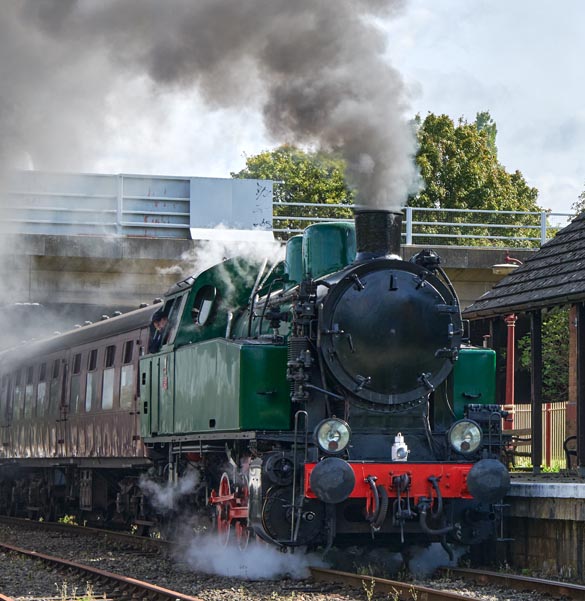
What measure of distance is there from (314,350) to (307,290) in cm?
54

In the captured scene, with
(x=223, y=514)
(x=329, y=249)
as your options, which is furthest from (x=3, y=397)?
(x=329, y=249)

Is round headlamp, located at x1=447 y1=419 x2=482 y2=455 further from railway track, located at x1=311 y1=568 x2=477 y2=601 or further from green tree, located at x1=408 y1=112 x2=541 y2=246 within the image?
green tree, located at x1=408 y1=112 x2=541 y2=246

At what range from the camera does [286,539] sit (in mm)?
Answer: 10773

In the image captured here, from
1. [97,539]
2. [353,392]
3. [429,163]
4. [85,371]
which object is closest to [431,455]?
[353,392]

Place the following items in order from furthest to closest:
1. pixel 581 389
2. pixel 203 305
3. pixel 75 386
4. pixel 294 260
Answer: pixel 75 386, pixel 581 389, pixel 203 305, pixel 294 260

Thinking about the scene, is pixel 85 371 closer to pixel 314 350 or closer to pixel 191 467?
pixel 191 467

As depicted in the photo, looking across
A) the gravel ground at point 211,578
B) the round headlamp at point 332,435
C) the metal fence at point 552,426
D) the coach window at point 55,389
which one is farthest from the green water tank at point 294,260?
the metal fence at point 552,426

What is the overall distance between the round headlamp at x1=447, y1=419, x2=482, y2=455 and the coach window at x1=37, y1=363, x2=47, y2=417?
1031cm

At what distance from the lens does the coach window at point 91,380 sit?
56.3 ft

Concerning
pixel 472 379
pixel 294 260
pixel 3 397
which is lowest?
pixel 3 397

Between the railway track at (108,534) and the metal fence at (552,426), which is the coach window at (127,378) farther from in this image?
the metal fence at (552,426)

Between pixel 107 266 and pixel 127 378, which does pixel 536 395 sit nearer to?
pixel 127 378

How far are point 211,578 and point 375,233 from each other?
136 inches

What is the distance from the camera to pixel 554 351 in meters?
29.4
